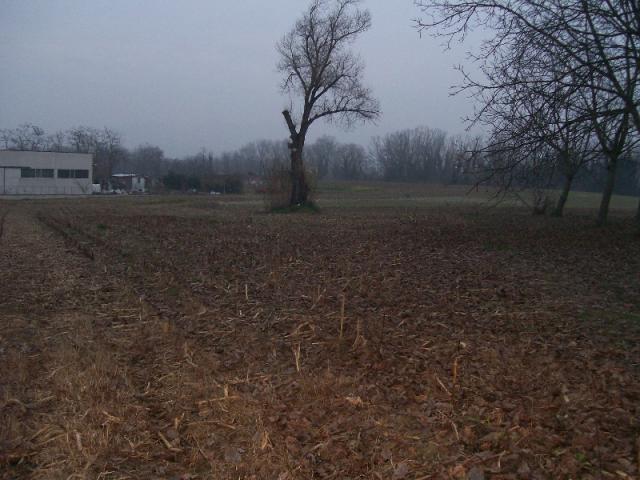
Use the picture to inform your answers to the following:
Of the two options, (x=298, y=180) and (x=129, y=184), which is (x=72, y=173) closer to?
(x=129, y=184)

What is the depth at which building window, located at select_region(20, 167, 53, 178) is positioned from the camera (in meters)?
70.0

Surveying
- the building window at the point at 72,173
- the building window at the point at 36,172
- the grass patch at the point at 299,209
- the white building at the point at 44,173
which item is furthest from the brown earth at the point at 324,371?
the building window at the point at 72,173

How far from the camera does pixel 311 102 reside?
107 feet

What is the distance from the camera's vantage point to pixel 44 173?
2810 inches

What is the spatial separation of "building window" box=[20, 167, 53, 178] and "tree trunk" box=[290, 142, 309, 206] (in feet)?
160

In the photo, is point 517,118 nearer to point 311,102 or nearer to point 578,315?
point 578,315

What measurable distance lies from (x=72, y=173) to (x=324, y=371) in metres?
73.6

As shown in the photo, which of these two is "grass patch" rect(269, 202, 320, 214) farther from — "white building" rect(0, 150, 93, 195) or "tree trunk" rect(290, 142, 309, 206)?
"white building" rect(0, 150, 93, 195)

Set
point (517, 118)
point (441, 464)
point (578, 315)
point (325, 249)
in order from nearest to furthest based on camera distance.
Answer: point (441, 464) → point (578, 315) → point (517, 118) → point (325, 249)

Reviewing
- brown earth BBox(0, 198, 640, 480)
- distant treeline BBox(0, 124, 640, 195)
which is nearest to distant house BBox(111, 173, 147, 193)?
distant treeline BBox(0, 124, 640, 195)

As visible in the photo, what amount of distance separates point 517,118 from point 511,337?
687 cm

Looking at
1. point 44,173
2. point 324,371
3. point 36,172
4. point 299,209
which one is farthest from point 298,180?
point 36,172

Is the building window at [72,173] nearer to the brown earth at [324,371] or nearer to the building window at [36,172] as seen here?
the building window at [36,172]

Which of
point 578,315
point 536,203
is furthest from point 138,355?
point 536,203
